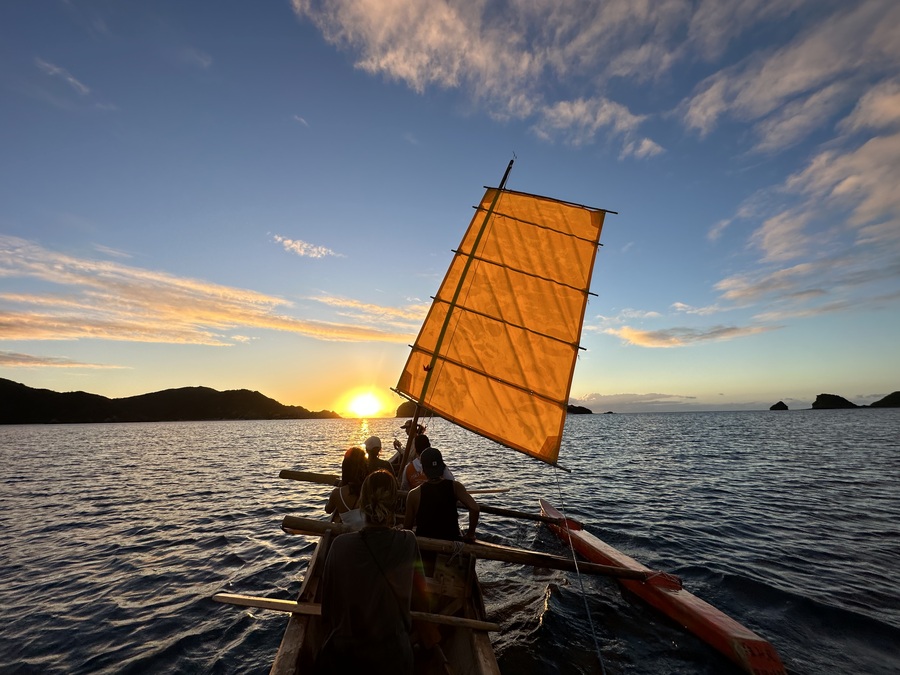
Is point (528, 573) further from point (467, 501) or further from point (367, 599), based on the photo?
point (367, 599)

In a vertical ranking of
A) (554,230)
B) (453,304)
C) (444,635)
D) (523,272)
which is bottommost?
(444,635)

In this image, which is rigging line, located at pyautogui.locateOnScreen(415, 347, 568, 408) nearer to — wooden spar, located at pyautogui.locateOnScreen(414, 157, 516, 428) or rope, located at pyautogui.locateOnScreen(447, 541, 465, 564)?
wooden spar, located at pyautogui.locateOnScreen(414, 157, 516, 428)

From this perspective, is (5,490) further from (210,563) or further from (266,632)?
(266,632)

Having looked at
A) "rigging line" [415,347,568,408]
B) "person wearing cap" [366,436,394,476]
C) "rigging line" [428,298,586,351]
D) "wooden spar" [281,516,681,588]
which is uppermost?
"rigging line" [428,298,586,351]

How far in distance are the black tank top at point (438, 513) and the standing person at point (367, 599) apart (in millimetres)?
2701

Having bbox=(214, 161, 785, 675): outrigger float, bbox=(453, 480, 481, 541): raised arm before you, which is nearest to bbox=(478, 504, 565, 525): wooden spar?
bbox=(214, 161, 785, 675): outrigger float

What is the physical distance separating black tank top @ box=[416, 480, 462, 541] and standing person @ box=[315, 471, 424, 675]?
2701 millimetres

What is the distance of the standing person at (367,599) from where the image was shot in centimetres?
338

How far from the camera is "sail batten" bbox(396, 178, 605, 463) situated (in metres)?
11.5

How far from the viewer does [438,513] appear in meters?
6.20

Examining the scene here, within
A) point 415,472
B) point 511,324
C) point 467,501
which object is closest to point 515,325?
point 511,324

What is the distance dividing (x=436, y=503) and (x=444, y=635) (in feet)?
6.47

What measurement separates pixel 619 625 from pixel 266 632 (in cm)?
714

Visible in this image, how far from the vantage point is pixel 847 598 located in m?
9.09
